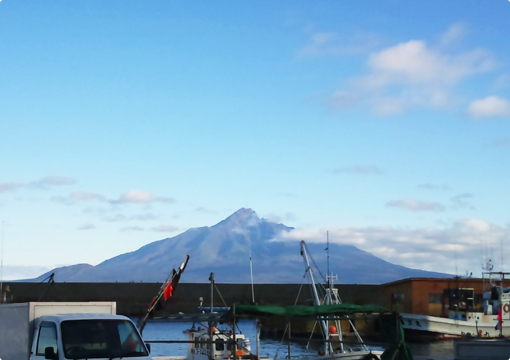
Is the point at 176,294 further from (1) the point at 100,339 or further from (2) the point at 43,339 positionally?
A: (1) the point at 100,339

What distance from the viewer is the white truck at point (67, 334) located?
50.8 feet

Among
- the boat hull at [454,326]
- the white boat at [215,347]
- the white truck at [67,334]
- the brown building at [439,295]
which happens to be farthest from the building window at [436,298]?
the white truck at [67,334]

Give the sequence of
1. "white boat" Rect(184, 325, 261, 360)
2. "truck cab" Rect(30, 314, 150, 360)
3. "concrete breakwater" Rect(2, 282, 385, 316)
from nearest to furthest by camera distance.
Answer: "truck cab" Rect(30, 314, 150, 360), "white boat" Rect(184, 325, 261, 360), "concrete breakwater" Rect(2, 282, 385, 316)

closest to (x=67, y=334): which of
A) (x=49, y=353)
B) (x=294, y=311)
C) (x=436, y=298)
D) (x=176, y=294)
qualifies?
(x=49, y=353)

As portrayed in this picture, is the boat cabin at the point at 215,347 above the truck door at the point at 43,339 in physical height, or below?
below

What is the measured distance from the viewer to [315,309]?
18234 mm

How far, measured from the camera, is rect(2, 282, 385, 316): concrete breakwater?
96.4 metres

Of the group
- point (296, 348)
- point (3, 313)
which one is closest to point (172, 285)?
point (3, 313)

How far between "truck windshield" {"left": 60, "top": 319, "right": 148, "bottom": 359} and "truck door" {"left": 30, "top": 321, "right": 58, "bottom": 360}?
0.32 metres

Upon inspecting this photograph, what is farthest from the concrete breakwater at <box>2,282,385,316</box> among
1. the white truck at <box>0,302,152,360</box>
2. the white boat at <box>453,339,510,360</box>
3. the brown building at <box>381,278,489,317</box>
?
the white truck at <box>0,302,152,360</box>

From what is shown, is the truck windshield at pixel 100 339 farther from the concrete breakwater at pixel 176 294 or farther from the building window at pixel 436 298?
the concrete breakwater at pixel 176 294

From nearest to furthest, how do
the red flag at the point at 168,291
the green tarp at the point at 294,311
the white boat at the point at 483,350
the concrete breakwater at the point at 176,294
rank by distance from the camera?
the green tarp at the point at 294,311 → the white boat at the point at 483,350 → the red flag at the point at 168,291 → the concrete breakwater at the point at 176,294

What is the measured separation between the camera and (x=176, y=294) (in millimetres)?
100312

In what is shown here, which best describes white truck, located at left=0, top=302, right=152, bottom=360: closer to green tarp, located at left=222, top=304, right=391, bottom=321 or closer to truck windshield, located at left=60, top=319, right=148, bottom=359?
truck windshield, located at left=60, top=319, right=148, bottom=359
